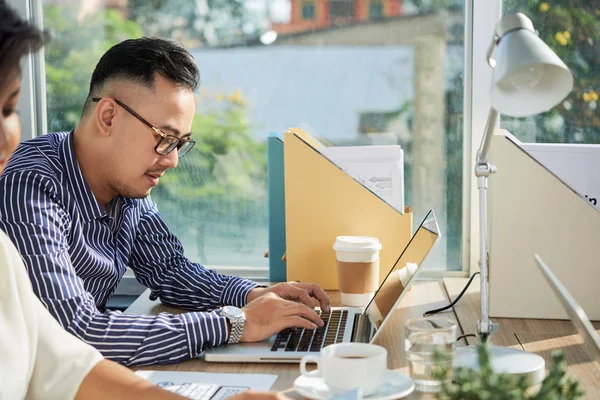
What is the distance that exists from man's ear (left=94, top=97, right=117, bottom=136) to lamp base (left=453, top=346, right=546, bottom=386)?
2.87 feet

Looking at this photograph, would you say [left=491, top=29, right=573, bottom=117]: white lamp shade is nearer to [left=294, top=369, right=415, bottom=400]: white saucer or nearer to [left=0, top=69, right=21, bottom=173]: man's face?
[left=294, top=369, right=415, bottom=400]: white saucer

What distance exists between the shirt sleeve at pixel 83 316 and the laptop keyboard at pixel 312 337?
0.12 metres

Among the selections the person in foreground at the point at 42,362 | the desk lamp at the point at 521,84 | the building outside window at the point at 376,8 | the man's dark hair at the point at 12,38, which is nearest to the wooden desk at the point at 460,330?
the desk lamp at the point at 521,84

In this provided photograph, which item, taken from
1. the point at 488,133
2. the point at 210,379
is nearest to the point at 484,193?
the point at 488,133

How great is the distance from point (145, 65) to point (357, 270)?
661 mm

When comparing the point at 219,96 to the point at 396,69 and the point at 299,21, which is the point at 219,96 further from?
the point at 396,69

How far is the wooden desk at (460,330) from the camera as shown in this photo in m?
1.32

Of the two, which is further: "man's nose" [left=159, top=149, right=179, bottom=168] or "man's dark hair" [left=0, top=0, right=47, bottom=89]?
"man's nose" [left=159, top=149, right=179, bottom=168]

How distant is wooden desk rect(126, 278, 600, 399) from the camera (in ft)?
4.34

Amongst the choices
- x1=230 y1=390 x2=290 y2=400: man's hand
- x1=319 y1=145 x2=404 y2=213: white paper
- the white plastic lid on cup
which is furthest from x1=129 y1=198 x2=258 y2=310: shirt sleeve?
x1=230 y1=390 x2=290 y2=400: man's hand

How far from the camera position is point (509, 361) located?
1291 millimetres

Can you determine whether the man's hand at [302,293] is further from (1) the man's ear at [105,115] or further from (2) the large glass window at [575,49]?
(2) the large glass window at [575,49]

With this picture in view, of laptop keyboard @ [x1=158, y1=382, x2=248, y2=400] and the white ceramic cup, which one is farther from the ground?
the white ceramic cup

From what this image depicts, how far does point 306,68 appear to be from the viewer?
2.29m
